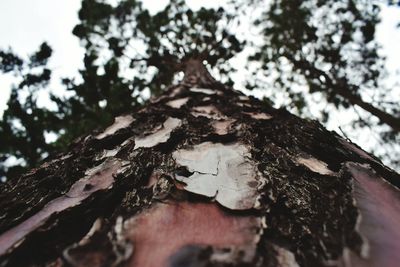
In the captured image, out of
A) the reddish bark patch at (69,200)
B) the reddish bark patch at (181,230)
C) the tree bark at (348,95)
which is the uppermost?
the reddish bark patch at (181,230)

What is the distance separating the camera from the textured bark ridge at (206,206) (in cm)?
43

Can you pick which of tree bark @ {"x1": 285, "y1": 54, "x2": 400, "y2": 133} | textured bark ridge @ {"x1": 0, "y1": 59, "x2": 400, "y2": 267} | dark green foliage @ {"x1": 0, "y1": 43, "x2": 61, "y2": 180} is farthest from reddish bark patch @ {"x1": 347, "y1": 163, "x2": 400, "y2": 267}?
tree bark @ {"x1": 285, "y1": 54, "x2": 400, "y2": 133}

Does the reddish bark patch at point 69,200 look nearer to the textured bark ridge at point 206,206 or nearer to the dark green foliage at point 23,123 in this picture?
the textured bark ridge at point 206,206

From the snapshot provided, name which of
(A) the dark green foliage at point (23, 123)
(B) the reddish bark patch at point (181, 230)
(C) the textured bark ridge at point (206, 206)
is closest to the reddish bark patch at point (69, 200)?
(C) the textured bark ridge at point (206, 206)

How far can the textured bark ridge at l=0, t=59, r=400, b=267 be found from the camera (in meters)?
0.43

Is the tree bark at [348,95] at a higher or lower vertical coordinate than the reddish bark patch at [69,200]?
lower

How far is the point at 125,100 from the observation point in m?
3.21

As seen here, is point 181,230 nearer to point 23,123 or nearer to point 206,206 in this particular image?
point 206,206

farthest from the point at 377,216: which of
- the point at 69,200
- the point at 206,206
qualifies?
the point at 69,200

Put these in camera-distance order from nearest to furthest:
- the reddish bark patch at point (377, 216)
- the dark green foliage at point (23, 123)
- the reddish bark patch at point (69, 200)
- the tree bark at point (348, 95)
→ the reddish bark patch at point (377, 216), the reddish bark patch at point (69, 200), the dark green foliage at point (23, 123), the tree bark at point (348, 95)

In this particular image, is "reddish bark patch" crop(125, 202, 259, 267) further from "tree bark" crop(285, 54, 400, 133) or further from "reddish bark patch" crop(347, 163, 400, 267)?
"tree bark" crop(285, 54, 400, 133)

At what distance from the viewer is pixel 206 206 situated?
0.53m

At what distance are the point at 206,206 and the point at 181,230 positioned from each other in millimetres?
69

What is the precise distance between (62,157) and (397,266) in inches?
35.7
